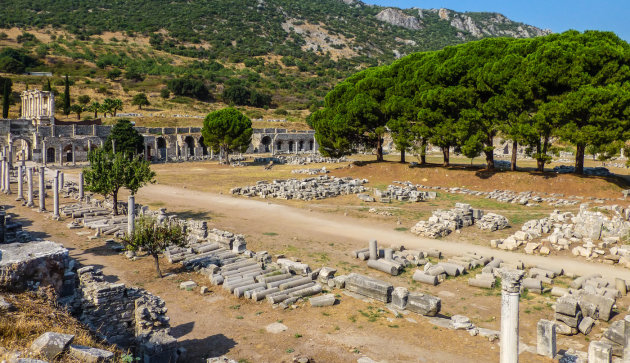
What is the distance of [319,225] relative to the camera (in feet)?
74.6

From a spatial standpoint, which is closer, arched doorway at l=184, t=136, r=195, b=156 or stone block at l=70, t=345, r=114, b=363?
stone block at l=70, t=345, r=114, b=363

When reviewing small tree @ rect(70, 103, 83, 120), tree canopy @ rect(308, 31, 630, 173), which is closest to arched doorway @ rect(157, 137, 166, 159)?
small tree @ rect(70, 103, 83, 120)

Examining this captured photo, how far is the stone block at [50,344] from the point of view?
5375 millimetres

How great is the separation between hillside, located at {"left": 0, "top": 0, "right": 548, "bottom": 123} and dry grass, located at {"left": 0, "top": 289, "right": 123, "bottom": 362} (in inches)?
3408

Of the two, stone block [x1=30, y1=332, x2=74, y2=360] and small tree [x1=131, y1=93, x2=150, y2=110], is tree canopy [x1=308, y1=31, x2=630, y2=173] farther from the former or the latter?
small tree [x1=131, y1=93, x2=150, y2=110]

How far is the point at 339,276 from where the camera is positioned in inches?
545

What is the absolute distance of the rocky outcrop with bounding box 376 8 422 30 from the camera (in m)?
182

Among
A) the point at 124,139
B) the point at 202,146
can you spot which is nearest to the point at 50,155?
the point at 124,139

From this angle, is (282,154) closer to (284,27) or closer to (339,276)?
(339,276)

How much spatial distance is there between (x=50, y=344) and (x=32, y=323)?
965 millimetres

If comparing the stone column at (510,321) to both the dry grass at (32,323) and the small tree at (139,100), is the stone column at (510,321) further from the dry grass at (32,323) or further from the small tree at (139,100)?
the small tree at (139,100)

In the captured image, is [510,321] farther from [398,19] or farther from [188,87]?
[398,19]

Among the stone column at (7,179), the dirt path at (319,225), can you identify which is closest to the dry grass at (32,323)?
the dirt path at (319,225)

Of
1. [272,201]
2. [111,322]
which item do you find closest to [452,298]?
[111,322]
